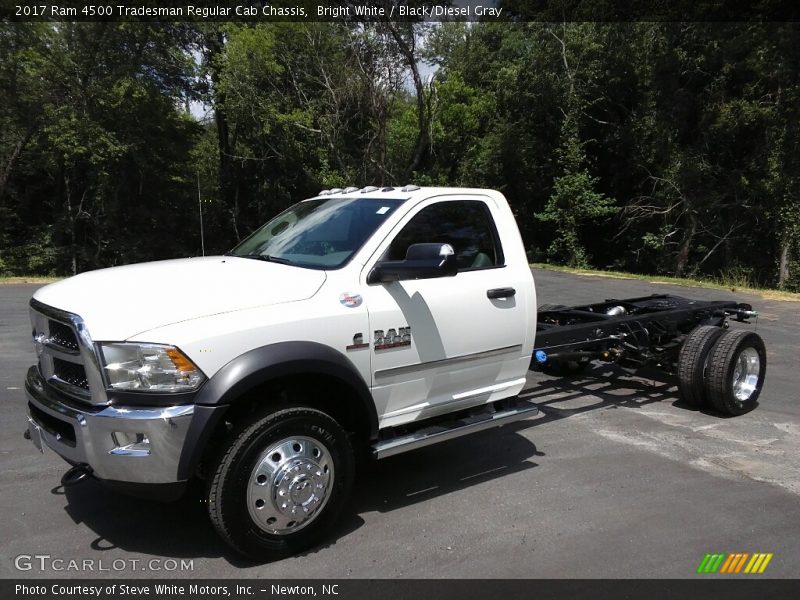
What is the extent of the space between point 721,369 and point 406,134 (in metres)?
26.0

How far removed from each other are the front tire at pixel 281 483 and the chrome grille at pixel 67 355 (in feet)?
2.54

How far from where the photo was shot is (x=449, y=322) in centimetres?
439

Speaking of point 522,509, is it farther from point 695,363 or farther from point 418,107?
point 418,107

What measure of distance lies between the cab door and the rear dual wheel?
232 centimetres

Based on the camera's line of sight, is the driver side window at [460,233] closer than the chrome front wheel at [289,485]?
No

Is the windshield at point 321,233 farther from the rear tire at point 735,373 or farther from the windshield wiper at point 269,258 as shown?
the rear tire at point 735,373

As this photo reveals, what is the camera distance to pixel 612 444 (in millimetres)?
5582

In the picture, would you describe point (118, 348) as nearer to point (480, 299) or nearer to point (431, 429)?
point (431, 429)

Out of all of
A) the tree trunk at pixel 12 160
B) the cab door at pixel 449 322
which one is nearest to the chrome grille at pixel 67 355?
the cab door at pixel 449 322

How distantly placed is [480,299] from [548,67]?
27.4 m

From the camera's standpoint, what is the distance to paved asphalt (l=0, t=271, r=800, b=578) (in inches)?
144

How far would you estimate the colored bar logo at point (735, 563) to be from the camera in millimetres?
3600

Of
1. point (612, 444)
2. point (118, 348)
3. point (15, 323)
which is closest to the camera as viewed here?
point (118, 348)
